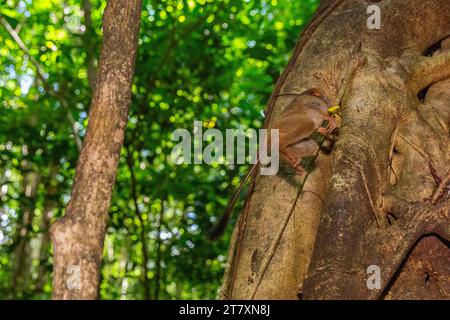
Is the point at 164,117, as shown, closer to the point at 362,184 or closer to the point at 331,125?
the point at 331,125

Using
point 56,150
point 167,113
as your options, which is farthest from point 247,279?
point 56,150

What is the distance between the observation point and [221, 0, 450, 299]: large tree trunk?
9.24 feet

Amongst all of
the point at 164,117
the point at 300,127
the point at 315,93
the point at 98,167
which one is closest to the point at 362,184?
the point at 300,127

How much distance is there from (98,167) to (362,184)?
1.42 metres

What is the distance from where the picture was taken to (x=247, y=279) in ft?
10.2

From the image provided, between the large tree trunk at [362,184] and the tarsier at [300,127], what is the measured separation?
0.10 m

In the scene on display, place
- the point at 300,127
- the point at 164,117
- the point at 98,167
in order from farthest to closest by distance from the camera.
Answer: the point at 164,117
the point at 300,127
the point at 98,167

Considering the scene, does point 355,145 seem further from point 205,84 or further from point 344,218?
point 205,84

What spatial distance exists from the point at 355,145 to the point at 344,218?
54 cm

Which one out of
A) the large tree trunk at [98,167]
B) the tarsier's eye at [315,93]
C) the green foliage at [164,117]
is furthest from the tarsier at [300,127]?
the green foliage at [164,117]

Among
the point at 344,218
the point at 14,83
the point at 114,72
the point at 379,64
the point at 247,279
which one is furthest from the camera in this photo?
the point at 14,83

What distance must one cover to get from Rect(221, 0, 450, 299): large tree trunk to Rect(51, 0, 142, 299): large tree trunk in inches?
39.9

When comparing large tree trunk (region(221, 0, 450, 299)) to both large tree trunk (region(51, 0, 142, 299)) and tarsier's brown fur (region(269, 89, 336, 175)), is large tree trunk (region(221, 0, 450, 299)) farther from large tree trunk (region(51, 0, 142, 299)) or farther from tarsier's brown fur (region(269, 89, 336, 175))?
large tree trunk (region(51, 0, 142, 299))

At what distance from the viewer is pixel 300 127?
3.51 meters
